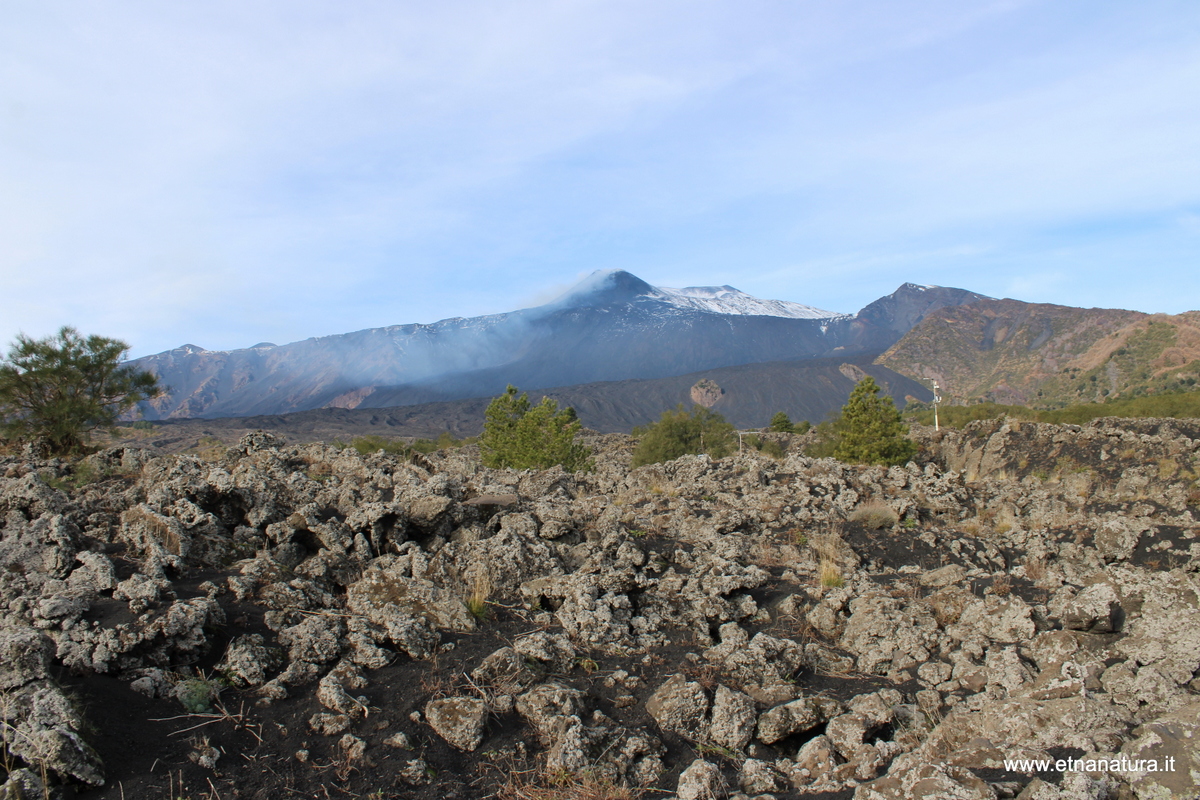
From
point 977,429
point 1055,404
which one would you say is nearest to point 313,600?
point 977,429

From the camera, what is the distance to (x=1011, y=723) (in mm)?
4242

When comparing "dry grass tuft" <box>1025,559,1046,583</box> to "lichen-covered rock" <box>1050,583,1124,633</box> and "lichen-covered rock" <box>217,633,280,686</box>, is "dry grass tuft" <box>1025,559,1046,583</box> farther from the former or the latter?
"lichen-covered rock" <box>217,633,280,686</box>

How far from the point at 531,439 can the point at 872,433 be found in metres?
16.9

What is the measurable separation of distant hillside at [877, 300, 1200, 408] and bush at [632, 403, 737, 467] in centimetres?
7836

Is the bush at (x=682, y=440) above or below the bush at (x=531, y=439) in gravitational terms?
below

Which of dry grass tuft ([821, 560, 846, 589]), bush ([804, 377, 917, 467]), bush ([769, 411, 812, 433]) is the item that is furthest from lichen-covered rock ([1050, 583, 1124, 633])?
bush ([769, 411, 812, 433])

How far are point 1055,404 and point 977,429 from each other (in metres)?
93.3

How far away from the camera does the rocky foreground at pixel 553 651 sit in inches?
157

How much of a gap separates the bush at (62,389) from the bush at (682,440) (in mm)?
28131

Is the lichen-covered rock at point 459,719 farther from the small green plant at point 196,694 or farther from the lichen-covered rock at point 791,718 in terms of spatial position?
the lichen-covered rock at point 791,718

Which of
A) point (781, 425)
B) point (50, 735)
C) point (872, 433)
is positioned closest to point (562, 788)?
point (50, 735)

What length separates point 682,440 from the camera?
142ft

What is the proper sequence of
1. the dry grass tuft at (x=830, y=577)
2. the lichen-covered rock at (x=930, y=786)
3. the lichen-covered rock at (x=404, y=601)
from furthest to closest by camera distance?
the dry grass tuft at (x=830, y=577) → the lichen-covered rock at (x=404, y=601) → the lichen-covered rock at (x=930, y=786)

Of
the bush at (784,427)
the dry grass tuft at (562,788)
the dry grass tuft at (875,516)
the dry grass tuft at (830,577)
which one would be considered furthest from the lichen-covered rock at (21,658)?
the bush at (784,427)
